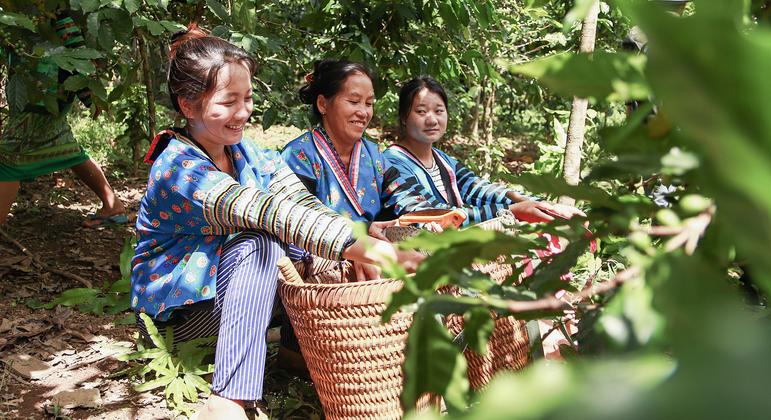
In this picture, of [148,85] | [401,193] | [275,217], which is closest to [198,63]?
[275,217]

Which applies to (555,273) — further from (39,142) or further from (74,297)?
(39,142)

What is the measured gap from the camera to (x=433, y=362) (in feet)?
2.08

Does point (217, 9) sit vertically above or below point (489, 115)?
above

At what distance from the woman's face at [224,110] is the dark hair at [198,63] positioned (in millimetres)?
23

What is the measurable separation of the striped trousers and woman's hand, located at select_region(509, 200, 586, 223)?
0.82 m

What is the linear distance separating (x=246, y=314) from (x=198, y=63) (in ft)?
2.54

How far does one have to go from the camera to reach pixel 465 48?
3463mm

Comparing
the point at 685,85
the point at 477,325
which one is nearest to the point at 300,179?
the point at 477,325

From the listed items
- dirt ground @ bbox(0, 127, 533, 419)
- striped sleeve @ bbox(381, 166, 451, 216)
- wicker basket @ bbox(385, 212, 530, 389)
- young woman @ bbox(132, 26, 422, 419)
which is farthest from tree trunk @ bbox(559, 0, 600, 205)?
dirt ground @ bbox(0, 127, 533, 419)

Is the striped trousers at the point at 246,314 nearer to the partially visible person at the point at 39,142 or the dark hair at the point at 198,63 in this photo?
the dark hair at the point at 198,63

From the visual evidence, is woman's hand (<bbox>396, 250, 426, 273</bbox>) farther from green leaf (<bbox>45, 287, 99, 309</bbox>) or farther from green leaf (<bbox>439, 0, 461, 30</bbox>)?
green leaf (<bbox>45, 287, 99, 309</bbox>)

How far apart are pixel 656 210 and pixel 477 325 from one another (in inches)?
8.0

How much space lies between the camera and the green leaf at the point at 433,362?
63 cm

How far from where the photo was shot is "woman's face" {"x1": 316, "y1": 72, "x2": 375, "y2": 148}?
2754 millimetres
